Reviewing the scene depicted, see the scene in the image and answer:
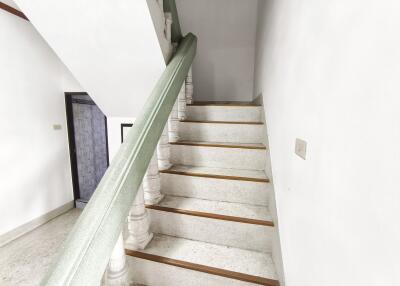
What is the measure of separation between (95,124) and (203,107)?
2.67 metres

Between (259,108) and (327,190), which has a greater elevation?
(259,108)

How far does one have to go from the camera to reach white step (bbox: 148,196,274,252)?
1.26m

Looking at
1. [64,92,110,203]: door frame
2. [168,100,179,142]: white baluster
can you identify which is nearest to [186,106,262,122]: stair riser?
[168,100,179,142]: white baluster

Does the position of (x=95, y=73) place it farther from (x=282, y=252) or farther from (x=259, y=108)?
(x=282, y=252)

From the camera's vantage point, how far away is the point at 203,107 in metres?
2.11

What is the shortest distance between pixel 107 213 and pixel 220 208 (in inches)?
33.4

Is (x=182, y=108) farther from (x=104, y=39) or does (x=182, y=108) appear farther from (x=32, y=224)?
(x=32, y=224)

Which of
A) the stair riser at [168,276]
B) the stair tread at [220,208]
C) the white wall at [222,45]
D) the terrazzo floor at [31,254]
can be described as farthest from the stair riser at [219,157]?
the terrazzo floor at [31,254]

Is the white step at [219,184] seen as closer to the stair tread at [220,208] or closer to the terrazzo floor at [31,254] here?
the stair tread at [220,208]

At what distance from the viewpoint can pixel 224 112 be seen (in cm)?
208

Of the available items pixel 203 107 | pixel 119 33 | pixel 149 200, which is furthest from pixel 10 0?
pixel 149 200

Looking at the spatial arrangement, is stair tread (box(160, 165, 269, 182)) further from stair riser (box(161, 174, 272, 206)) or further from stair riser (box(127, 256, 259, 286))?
stair riser (box(127, 256, 259, 286))

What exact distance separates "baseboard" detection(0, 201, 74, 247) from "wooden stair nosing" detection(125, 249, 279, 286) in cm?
234

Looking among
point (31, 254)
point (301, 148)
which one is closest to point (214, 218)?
point (301, 148)
